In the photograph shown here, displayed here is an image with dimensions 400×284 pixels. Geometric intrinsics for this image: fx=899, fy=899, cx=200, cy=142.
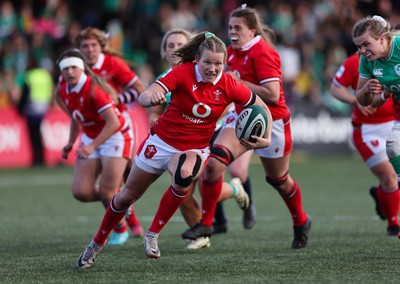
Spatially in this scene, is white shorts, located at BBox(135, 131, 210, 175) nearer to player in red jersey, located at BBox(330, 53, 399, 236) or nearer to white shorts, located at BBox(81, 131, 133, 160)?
white shorts, located at BBox(81, 131, 133, 160)

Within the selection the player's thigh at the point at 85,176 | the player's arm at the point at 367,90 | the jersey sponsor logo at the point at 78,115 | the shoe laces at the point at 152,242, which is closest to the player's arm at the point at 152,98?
the shoe laces at the point at 152,242

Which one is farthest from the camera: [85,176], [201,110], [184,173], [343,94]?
[343,94]

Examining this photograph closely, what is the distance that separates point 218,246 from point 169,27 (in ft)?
41.7

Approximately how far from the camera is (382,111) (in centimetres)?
921

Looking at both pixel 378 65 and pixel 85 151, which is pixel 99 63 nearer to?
pixel 85 151

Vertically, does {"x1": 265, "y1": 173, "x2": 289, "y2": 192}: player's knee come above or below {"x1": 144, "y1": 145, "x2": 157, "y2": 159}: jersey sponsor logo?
below

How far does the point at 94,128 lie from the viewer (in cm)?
880

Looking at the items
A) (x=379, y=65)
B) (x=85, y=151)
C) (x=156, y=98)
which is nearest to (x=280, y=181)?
(x=379, y=65)

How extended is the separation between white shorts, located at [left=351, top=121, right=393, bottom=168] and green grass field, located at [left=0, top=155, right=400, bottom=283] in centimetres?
78

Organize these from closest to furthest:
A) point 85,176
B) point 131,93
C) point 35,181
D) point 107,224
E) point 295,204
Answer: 1. point 107,224
2. point 295,204
3. point 85,176
4. point 131,93
5. point 35,181

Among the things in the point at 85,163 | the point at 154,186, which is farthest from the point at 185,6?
the point at 85,163

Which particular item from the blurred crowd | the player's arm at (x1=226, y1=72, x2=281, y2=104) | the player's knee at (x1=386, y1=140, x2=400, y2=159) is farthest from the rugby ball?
the blurred crowd

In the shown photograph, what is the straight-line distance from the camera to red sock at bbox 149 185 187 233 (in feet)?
23.4

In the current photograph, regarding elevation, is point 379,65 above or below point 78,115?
above
